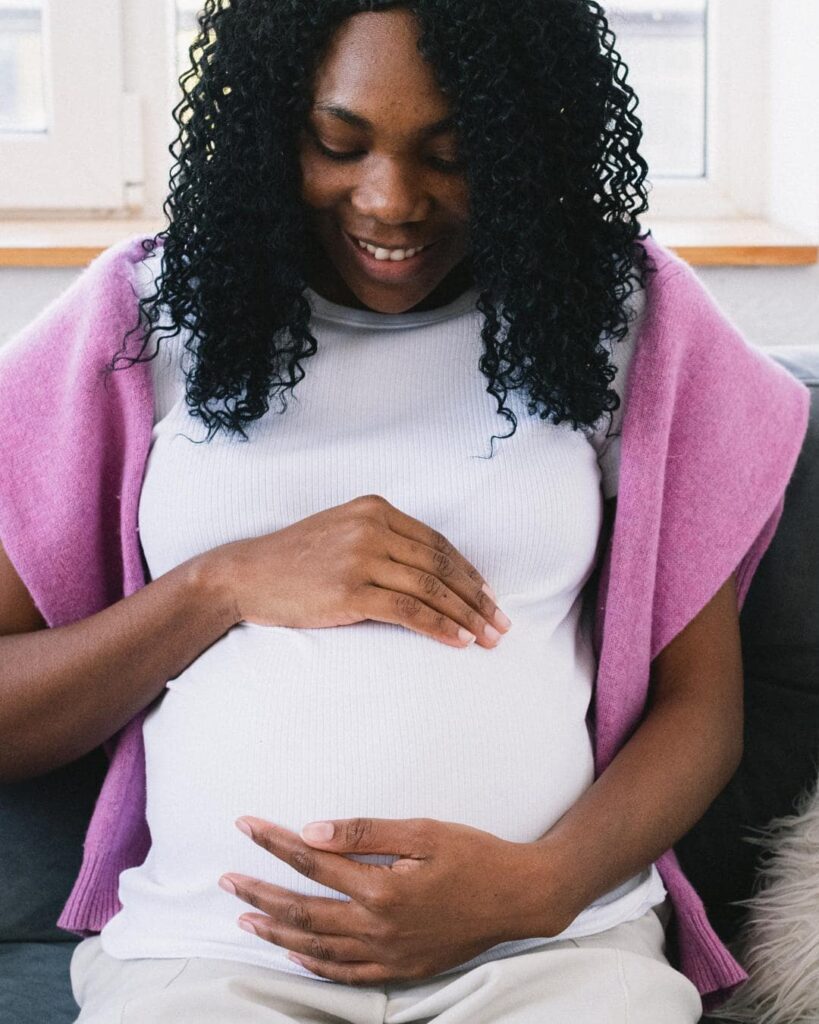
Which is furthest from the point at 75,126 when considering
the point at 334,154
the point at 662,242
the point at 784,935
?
the point at 784,935

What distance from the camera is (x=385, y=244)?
107 centimetres

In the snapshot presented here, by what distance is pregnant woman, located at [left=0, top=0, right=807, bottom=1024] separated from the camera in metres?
0.97

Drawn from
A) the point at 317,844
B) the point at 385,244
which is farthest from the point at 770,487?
the point at 317,844

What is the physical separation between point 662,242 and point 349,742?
1056 mm

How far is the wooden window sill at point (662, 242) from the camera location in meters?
1.68

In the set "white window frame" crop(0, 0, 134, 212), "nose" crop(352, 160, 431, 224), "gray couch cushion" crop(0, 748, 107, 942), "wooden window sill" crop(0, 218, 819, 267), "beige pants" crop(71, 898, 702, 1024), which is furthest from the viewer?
"white window frame" crop(0, 0, 134, 212)

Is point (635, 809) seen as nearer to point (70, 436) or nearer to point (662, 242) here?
point (70, 436)

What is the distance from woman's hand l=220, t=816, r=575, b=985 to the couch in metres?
0.34

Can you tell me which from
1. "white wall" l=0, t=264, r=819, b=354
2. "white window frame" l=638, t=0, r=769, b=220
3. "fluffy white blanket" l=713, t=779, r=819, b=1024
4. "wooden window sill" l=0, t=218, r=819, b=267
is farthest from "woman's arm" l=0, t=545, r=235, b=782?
"white window frame" l=638, t=0, r=769, b=220

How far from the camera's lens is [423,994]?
0.97m

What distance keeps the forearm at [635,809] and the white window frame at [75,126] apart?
4.11ft

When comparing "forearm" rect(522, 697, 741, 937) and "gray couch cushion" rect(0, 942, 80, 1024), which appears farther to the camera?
"gray couch cushion" rect(0, 942, 80, 1024)

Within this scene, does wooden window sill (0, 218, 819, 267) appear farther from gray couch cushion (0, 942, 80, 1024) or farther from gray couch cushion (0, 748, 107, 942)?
gray couch cushion (0, 942, 80, 1024)

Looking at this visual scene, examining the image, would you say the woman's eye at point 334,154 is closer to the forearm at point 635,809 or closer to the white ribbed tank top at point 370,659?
the white ribbed tank top at point 370,659
